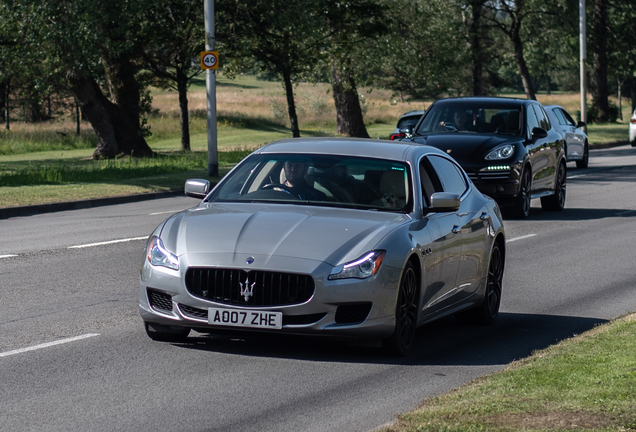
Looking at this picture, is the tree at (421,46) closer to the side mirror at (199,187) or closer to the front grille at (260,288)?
the side mirror at (199,187)

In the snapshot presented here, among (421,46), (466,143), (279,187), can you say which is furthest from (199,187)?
(421,46)

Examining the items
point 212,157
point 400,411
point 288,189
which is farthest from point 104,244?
point 212,157

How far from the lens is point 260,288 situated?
6539 millimetres

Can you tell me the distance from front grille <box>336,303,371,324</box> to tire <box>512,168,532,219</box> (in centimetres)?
1050

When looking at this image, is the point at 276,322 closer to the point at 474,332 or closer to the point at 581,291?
the point at 474,332

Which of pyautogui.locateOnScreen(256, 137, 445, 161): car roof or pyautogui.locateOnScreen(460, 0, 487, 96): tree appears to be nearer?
pyautogui.locateOnScreen(256, 137, 445, 161): car roof

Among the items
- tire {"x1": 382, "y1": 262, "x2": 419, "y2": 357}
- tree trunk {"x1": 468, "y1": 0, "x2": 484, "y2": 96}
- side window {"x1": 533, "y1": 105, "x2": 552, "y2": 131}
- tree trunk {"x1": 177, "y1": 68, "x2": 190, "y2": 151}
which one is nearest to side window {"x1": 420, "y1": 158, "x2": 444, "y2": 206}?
tire {"x1": 382, "y1": 262, "x2": 419, "y2": 357}

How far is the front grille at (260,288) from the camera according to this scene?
6.53 metres

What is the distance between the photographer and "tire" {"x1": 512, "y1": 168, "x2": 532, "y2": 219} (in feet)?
55.0

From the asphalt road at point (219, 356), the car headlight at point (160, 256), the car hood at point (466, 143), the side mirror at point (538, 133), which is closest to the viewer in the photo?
the asphalt road at point (219, 356)

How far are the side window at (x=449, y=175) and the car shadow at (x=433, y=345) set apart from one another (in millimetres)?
1181

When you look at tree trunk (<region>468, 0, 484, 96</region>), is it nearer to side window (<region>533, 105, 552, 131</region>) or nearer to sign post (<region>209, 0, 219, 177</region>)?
sign post (<region>209, 0, 219, 177</region>)

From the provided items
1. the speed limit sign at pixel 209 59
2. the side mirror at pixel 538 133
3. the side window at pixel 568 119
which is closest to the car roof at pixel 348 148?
the side mirror at pixel 538 133

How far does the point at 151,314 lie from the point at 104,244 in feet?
22.0
